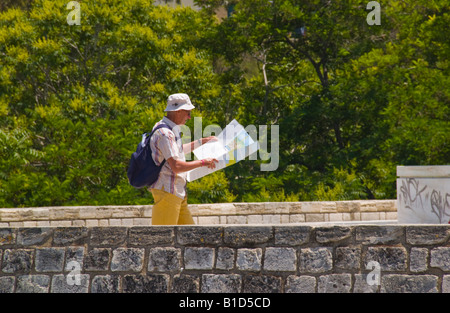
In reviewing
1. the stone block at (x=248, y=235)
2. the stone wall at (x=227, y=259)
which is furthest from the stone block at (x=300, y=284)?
the stone block at (x=248, y=235)

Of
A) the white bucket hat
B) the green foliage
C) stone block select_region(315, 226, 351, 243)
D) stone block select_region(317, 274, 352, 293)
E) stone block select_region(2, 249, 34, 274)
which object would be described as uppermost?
the green foliage

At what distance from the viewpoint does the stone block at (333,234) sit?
544 cm

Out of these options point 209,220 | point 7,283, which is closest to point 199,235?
point 7,283

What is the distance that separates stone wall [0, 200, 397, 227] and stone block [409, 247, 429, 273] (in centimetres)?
621

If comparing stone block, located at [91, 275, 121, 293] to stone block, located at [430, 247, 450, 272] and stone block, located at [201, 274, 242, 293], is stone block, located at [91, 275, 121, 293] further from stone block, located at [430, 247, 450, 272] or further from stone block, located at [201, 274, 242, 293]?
stone block, located at [430, 247, 450, 272]

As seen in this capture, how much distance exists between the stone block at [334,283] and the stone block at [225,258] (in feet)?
2.10

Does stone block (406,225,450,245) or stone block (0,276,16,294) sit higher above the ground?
stone block (406,225,450,245)

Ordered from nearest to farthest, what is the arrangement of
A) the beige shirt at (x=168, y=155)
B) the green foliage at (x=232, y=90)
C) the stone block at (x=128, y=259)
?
the stone block at (x=128, y=259) < the beige shirt at (x=168, y=155) < the green foliage at (x=232, y=90)

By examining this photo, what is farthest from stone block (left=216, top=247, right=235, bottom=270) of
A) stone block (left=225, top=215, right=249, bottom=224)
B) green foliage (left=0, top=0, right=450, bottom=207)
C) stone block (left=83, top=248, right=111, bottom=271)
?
green foliage (left=0, top=0, right=450, bottom=207)

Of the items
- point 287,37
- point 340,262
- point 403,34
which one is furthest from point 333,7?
point 340,262

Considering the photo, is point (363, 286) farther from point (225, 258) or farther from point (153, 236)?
point (153, 236)

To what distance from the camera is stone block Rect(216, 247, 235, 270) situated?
5547 millimetres

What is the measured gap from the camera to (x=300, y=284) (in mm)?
5480

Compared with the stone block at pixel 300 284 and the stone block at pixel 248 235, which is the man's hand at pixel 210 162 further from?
the stone block at pixel 300 284
